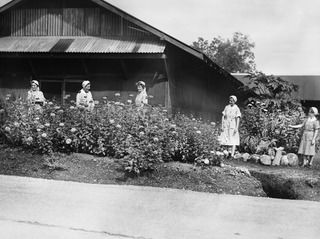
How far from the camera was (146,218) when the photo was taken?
4.98m

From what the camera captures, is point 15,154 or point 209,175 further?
point 15,154

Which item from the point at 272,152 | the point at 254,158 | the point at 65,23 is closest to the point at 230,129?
the point at 254,158

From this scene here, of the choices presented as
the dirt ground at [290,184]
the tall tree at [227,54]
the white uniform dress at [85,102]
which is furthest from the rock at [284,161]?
the tall tree at [227,54]

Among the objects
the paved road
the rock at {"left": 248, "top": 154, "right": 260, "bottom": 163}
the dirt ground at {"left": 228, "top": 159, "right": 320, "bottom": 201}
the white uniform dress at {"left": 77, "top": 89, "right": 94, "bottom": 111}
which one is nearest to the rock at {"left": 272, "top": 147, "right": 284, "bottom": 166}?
the rock at {"left": 248, "top": 154, "right": 260, "bottom": 163}

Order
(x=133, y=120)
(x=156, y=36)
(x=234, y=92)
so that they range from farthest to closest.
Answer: (x=234, y=92) < (x=156, y=36) < (x=133, y=120)

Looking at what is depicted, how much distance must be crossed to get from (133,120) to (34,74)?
6.41 meters

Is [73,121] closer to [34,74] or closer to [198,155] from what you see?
[198,155]

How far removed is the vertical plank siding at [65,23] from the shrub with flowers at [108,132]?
499cm

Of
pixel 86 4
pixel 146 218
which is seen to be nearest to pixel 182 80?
pixel 86 4

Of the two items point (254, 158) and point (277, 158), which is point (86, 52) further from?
point (277, 158)

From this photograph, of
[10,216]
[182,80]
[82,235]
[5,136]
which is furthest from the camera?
[182,80]

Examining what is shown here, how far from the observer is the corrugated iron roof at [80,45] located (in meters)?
11.6

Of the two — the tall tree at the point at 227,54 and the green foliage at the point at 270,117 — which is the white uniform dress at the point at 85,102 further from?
the tall tree at the point at 227,54

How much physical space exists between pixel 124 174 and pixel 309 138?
4388 mm
